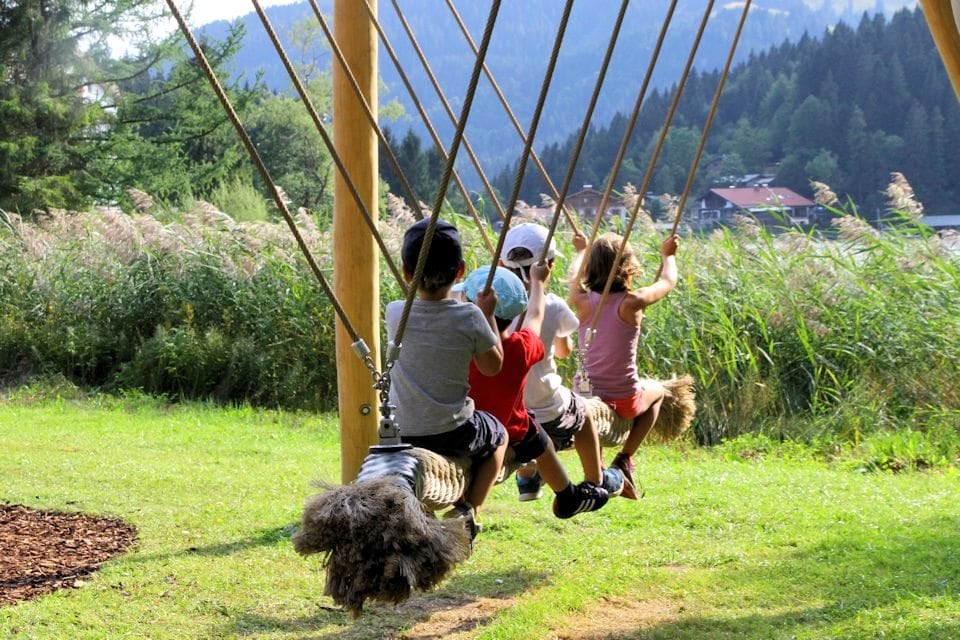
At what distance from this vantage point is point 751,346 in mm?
8359

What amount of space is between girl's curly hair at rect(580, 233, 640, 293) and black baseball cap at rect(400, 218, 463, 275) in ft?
4.12

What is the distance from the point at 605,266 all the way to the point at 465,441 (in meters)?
1.41

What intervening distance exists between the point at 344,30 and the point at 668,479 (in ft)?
10.2

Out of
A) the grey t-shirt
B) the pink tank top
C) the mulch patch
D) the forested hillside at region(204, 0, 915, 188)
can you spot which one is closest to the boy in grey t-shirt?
the grey t-shirt

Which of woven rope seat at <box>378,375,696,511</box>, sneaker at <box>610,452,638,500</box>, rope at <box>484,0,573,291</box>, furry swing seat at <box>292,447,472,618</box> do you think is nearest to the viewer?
furry swing seat at <box>292,447,472,618</box>

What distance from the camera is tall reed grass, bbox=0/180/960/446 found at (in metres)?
8.02

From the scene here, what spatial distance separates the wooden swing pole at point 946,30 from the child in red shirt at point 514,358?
163 centimetres

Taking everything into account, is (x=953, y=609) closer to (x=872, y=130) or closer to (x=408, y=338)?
(x=408, y=338)

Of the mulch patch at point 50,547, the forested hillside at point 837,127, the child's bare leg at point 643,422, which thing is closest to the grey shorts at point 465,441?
the child's bare leg at point 643,422

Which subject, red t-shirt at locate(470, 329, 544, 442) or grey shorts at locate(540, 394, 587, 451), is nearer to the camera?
red t-shirt at locate(470, 329, 544, 442)

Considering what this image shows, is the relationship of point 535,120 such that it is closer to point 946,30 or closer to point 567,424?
point 567,424

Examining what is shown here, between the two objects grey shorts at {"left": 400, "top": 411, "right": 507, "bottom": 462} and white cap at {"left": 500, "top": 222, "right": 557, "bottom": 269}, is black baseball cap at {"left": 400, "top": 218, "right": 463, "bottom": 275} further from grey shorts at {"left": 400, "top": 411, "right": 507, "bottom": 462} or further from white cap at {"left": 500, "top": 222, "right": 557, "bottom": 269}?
white cap at {"left": 500, "top": 222, "right": 557, "bottom": 269}

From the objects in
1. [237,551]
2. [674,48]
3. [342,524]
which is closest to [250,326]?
[237,551]

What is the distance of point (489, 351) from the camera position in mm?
3518
